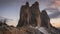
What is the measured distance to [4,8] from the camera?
468cm

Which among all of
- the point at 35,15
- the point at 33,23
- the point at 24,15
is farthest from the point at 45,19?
the point at 24,15

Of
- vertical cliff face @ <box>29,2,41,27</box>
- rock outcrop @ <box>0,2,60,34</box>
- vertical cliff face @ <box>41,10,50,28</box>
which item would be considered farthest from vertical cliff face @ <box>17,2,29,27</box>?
vertical cliff face @ <box>41,10,50,28</box>

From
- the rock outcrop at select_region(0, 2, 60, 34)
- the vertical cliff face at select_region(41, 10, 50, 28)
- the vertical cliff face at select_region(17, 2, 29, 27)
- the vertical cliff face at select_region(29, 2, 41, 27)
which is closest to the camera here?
the rock outcrop at select_region(0, 2, 60, 34)

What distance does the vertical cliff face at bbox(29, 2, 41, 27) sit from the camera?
5208 mm

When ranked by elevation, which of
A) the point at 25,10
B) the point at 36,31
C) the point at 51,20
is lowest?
the point at 36,31

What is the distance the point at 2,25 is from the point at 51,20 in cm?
172

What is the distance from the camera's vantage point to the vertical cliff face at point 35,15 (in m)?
5.21

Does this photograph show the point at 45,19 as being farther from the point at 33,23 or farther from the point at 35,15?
the point at 33,23

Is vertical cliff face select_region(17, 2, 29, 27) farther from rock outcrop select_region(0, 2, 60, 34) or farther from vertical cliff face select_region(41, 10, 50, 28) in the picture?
vertical cliff face select_region(41, 10, 50, 28)

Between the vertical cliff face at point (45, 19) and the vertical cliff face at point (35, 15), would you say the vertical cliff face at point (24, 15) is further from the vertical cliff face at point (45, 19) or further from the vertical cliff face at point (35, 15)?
the vertical cliff face at point (45, 19)

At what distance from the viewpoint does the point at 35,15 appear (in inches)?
217

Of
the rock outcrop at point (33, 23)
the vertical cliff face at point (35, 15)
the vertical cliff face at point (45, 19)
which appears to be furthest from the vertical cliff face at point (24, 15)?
the vertical cliff face at point (45, 19)

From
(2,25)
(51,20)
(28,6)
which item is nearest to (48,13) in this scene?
(51,20)

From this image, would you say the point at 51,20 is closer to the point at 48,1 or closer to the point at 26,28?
the point at 48,1
